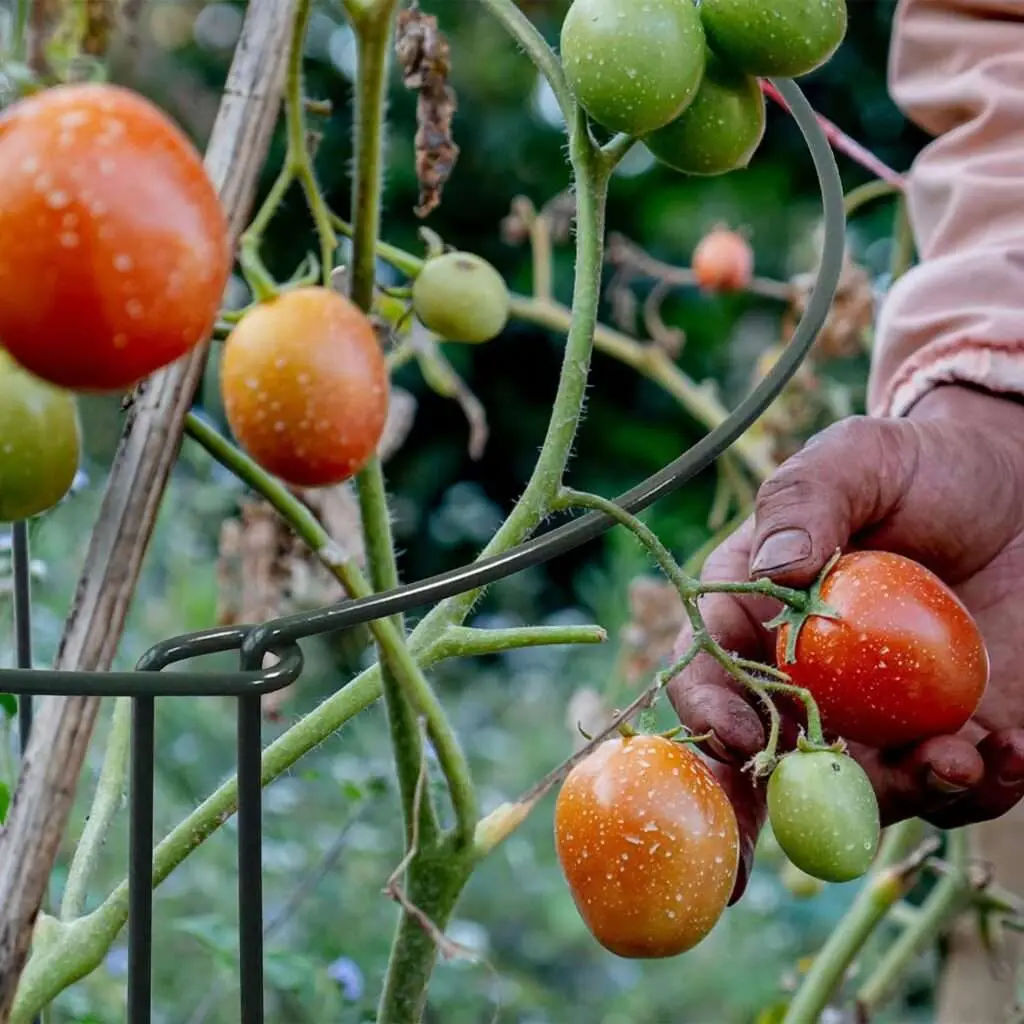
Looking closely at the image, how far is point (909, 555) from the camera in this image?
82cm

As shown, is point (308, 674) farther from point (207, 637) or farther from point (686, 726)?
point (207, 637)

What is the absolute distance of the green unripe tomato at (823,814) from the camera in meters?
0.53

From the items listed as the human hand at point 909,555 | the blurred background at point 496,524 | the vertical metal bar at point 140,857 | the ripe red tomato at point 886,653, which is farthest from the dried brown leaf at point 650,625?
the vertical metal bar at point 140,857

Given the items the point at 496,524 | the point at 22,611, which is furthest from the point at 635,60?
the point at 496,524

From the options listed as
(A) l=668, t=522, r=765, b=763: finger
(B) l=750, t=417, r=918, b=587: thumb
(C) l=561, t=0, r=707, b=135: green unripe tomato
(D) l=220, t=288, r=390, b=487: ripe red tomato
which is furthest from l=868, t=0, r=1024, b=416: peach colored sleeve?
(D) l=220, t=288, r=390, b=487: ripe red tomato

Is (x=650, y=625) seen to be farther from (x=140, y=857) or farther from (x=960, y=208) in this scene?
(x=140, y=857)

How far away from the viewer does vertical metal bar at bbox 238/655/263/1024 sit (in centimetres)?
45

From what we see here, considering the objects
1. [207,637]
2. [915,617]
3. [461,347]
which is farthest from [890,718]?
[461,347]

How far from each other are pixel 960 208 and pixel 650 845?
0.66 m

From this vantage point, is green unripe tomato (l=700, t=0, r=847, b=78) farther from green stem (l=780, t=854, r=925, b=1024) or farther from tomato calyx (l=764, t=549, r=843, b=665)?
green stem (l=780, t=854, r=925, b=1024)

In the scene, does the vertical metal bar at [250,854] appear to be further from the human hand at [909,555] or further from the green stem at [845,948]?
the green stem at [845,948]

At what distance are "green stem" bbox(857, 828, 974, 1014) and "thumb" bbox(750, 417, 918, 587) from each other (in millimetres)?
457

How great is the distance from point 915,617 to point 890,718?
46mm

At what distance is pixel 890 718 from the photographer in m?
0.64
